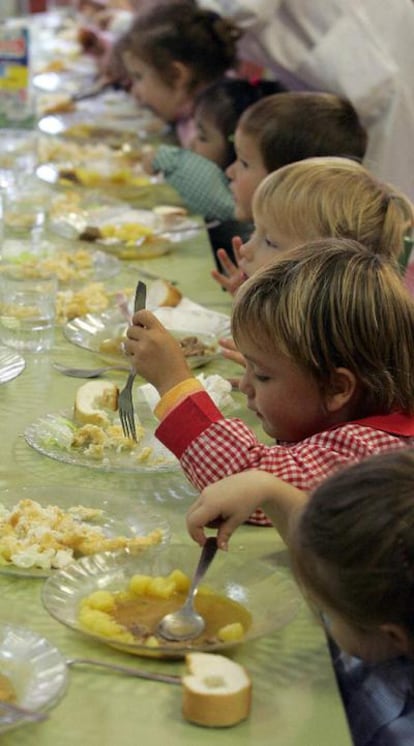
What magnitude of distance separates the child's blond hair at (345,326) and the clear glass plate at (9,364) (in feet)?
1.58

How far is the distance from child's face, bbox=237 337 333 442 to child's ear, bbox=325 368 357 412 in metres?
0.01

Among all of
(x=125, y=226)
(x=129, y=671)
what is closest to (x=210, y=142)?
(x=125, y=226)

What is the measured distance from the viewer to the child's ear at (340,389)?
1735 millimetres

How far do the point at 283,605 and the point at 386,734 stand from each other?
0.19m

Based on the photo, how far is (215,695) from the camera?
1236 millimetres

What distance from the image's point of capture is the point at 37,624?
1.40 metres

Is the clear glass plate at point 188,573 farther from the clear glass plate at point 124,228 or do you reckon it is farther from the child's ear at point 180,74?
the child's ear at point 180,74

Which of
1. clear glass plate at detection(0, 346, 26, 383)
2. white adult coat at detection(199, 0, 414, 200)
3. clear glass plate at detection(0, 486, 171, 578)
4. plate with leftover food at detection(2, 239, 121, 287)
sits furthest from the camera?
white adult coat at detection(199, 0, 414, 200)

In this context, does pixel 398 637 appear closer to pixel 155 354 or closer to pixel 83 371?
pixel 155 354

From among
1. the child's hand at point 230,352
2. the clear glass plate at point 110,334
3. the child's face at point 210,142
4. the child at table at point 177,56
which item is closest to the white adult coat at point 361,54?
the child's face at point 210,142

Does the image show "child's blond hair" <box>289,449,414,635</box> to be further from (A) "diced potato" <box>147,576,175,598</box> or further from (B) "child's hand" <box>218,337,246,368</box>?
(B) "child's hand" <box>218,337,246,368</box>

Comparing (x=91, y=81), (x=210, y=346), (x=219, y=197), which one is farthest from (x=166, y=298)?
(x=91, y=81)

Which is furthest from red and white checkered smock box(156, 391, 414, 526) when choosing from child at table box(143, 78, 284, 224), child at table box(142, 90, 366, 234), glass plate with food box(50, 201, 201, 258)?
child at table box(143, 78, 284, 224)

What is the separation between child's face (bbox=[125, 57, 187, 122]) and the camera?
436 centimetres
